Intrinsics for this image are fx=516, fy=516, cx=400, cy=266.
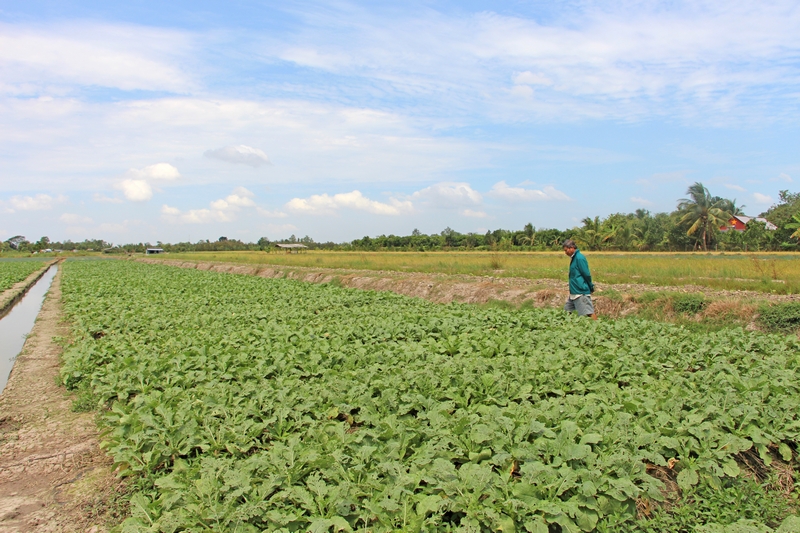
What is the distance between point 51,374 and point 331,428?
20.9 ft

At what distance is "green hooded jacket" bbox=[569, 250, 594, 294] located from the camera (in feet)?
29.8

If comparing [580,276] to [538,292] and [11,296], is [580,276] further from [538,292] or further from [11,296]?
[11,296]

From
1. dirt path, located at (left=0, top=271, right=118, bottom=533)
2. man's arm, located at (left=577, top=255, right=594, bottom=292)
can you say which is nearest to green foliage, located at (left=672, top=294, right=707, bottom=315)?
man's arm, located at (left=577, top=255, right=594, bottom=292)

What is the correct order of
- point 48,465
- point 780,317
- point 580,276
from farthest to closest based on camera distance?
point 780,317
point 580,276
point 48,465

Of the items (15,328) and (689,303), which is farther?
(15,328)

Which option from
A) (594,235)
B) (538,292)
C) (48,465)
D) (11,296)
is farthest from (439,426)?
(594,235)

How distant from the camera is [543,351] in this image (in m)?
6.30

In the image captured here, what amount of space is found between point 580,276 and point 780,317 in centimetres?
405

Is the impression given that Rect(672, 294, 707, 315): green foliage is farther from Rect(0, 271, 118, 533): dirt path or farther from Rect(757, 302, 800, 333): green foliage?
Rect(0, 271, 118, 533): dirt path

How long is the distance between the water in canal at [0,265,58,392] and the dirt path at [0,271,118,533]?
2.38 m

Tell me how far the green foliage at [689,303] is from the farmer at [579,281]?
3178 mm

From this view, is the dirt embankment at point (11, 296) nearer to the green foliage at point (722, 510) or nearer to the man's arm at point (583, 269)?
the man's arm at point (583, 269)

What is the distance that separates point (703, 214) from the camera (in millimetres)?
43469

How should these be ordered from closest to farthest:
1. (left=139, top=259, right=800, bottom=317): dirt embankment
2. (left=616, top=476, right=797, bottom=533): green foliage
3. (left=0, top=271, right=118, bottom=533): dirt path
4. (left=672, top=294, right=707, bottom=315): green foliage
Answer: (left=616, top=476, right=797, bottom=533): green foliage, (left=0, top=271, right=118, bottom=533): dirt path, (left=672, top=294, right=707, bottom=315): green foliage, (left=139, top=259, right=800, bottom=317): dirt embankment
